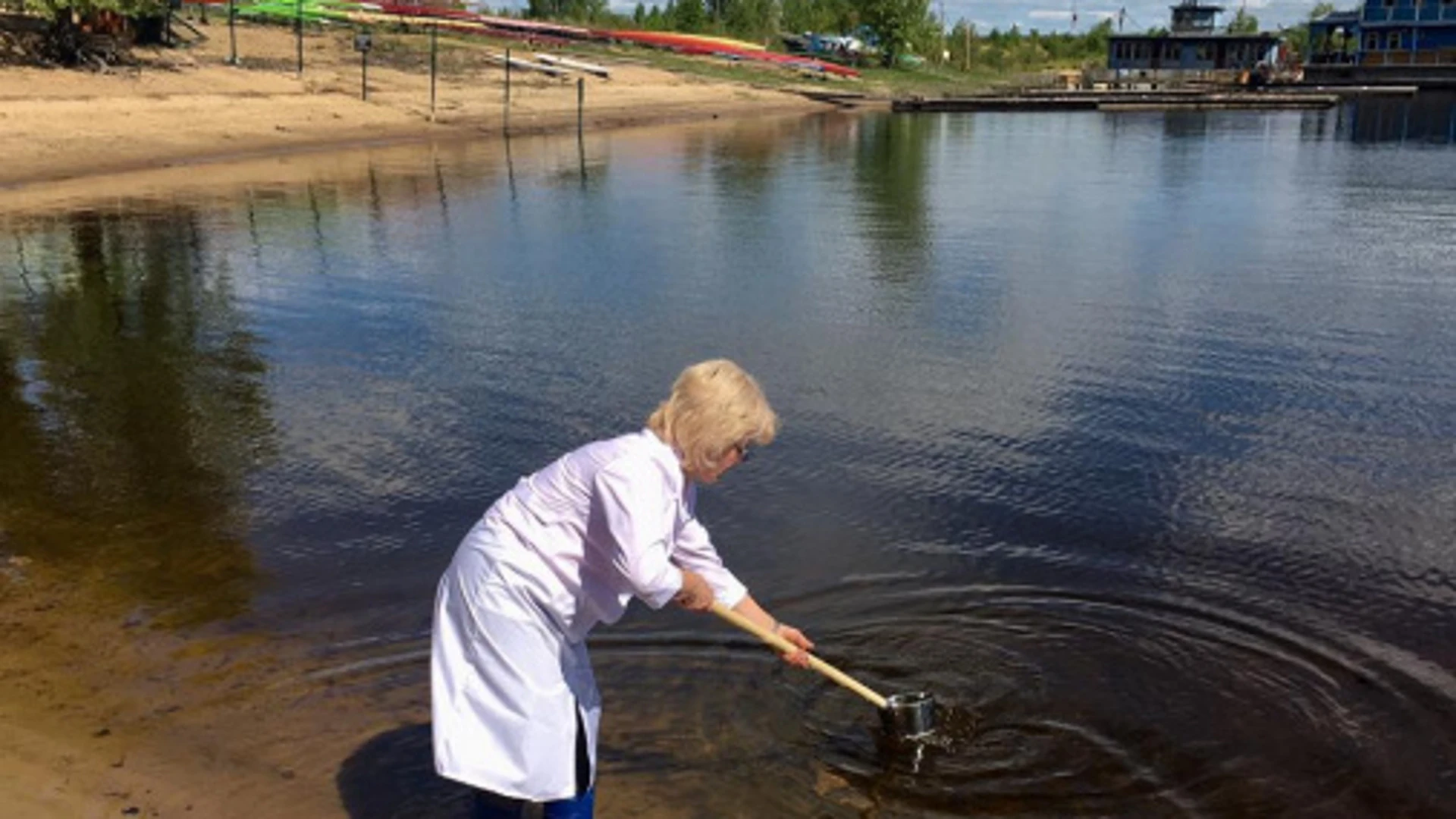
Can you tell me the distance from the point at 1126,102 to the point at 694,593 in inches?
2883

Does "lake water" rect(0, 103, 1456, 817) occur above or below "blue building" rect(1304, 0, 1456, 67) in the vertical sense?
below

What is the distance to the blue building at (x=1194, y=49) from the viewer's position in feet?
302

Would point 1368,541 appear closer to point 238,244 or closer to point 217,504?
point 217,504

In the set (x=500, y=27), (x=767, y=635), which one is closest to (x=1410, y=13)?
(x=500, y=27)

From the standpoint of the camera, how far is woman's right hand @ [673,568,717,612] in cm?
353

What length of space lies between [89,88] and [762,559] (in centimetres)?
3083

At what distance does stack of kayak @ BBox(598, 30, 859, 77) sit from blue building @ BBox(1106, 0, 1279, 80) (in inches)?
881

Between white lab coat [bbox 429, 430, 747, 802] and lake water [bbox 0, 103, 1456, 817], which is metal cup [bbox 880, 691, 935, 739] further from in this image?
white lab coat [bbox 429, 430, 747, 802]

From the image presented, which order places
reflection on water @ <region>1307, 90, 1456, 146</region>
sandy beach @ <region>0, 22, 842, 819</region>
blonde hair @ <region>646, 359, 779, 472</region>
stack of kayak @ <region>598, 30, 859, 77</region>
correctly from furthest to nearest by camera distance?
stack of kayak @ <region>598, 30, 859, 77</region> < reflection on water @ <region>1307, 90, 1456, 146</region> < sandy beach @ <region>0, 22, 842, 819</region> < blonde hair @ <region>646, 359, 779, 472</region>

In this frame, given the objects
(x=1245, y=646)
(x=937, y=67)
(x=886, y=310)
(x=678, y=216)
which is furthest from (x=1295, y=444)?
(x=937, y=67)

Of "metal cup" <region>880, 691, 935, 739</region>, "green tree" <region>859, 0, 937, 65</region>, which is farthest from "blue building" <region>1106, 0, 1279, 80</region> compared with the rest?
"metal cup" <region>880, 691, 935, 739</region>

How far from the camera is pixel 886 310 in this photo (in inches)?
538

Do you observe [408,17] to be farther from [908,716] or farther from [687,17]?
[908,716]

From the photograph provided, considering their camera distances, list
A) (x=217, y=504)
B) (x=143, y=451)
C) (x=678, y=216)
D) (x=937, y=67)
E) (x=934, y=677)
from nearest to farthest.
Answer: (x=934, y=677), (x=217, y=504), (x=143, y=451), (x=678, y=216), (x=937, y=67)
